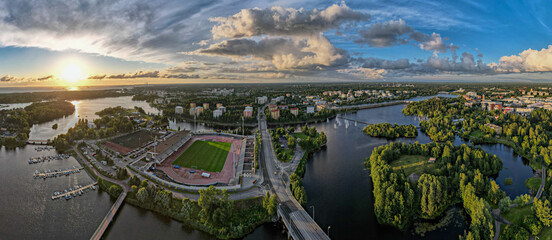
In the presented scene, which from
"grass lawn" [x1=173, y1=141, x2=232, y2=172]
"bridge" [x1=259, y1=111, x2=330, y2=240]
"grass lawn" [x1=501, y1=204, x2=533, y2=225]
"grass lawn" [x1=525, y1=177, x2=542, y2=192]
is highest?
"grass lawn" [x1=173, y1=141, x2=232, y2=172]

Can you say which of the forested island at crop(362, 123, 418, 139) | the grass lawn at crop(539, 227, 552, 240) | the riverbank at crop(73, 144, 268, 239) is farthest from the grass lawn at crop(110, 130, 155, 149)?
the grass lawn at crop(539, 227, 552, 240)

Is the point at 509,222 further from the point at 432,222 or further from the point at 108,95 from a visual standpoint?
the point at 108,95

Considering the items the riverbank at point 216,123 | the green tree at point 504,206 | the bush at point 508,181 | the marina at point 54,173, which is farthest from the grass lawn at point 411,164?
the marina at point 54,173

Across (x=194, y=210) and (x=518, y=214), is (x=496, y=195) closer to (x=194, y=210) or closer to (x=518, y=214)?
(x=518, y=214)

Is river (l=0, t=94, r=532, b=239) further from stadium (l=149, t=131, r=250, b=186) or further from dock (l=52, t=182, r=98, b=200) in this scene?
stadium (l=149, t=131, r=250, b=186)

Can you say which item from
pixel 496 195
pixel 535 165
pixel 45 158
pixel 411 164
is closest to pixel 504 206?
Answer: pixel 496 195

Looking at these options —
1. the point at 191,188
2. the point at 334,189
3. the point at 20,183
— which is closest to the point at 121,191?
the point at 191,188
